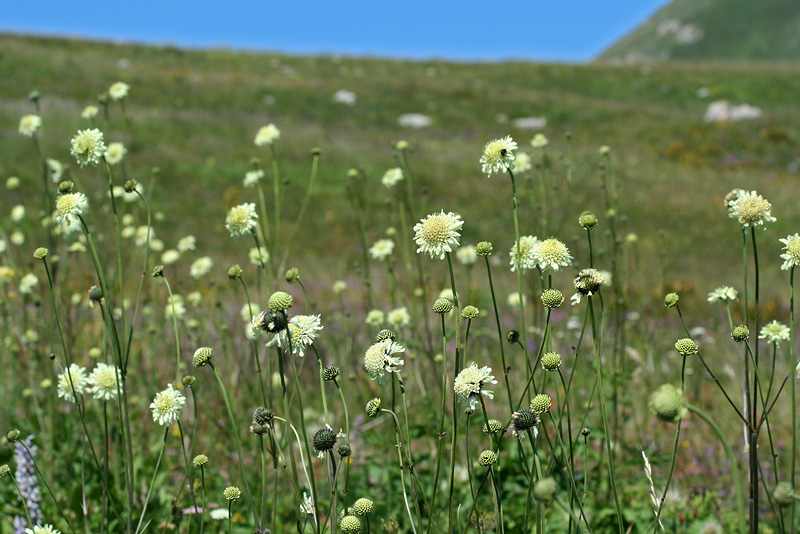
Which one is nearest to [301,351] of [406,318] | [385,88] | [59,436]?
[406,318]

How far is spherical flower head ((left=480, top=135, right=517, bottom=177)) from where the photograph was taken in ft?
6.25

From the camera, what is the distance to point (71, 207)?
1.95 m

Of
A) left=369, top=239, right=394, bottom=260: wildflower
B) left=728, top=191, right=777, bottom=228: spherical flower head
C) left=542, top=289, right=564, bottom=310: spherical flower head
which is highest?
left=728, top=191, right=777, bottom=228: spherical flower head

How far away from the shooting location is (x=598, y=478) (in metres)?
2.84

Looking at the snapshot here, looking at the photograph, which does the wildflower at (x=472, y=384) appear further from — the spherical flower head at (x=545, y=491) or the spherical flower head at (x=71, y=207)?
the spherical flower head at (x=71, y=207)

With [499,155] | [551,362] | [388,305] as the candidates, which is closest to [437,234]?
[499,155]

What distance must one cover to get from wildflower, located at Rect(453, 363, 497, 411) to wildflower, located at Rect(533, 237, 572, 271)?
1.39ft

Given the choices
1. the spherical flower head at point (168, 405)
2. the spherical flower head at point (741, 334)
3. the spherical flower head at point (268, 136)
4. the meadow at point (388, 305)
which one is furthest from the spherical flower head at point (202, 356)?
the spherical flower head at point (268, 136)

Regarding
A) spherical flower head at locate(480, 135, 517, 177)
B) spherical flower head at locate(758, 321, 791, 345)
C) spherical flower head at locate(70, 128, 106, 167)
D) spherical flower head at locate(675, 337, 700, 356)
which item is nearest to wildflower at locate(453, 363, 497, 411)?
spherical flower head at locate(675, 337, 700, 356)

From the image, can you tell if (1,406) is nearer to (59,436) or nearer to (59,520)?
(59,436)

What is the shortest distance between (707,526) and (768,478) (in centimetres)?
106

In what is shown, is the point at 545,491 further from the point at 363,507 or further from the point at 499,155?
the point at 499,155

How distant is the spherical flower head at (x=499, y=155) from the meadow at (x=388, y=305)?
12 millimetres

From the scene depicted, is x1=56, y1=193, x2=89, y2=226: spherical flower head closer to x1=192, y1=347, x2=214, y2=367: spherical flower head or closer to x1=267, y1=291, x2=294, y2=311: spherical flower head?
x1=192, y1=347, x2=214, y2=367: spherical flower head
